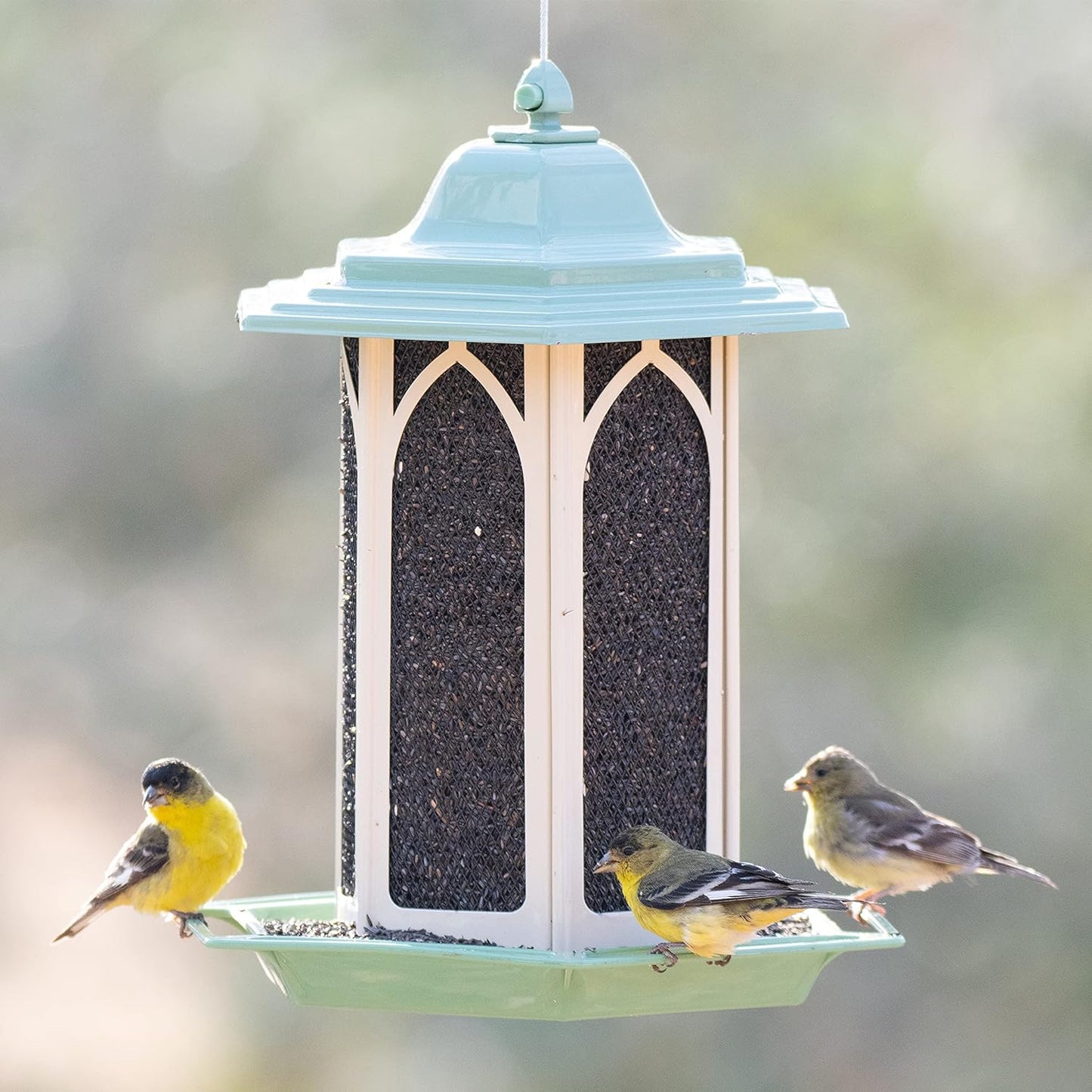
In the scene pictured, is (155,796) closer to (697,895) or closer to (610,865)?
(610,865)

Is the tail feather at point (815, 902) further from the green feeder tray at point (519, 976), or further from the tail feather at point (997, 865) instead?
the tail feather at point (997, 865)

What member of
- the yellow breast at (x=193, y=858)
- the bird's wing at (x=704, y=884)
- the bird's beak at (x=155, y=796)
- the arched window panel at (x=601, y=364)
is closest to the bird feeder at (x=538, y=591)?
the arched window panel at (x=601, y=364)

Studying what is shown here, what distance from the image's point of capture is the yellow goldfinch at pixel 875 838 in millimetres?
4820

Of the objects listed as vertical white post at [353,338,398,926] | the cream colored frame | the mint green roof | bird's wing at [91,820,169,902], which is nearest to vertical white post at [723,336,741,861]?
the cream colored frame

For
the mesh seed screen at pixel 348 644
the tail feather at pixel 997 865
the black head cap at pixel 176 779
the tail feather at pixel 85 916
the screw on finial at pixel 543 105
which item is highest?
the screw on finial at pixel 543 105

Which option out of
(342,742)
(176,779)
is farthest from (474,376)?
(176,779)

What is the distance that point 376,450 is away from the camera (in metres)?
4.21

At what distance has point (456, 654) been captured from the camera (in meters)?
4.20

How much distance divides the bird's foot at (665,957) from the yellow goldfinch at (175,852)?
51.3 inches

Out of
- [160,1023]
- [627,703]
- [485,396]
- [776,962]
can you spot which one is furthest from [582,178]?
[160,1023]

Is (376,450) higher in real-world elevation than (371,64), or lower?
lower

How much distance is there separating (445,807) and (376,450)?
74 centimetres

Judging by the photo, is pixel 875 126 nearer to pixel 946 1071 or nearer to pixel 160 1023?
pixel 946 1071

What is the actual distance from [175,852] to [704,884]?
4.89ft
